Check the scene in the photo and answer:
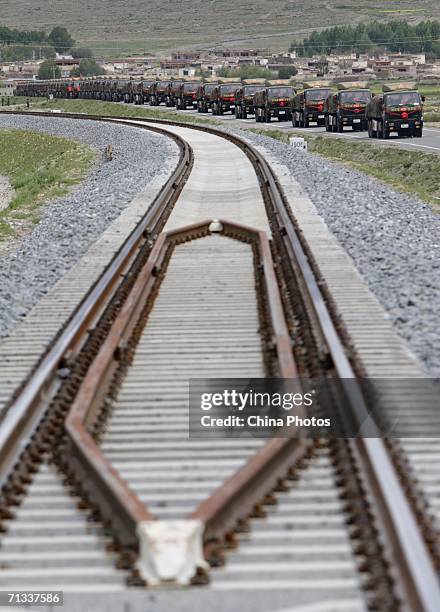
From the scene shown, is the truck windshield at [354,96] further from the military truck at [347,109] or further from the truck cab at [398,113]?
the truck cab at [398,113]

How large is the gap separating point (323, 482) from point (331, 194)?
49.6ft

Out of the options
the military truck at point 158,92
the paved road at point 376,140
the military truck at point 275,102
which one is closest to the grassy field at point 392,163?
the paved road at point 376,140

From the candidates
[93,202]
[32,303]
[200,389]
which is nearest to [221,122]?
[93,202]

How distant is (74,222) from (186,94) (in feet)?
183

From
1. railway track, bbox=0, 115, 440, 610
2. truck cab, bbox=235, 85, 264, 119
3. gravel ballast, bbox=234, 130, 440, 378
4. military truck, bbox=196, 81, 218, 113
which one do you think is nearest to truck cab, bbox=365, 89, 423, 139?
gravel ballast, bbox=234, 130, 440, 378

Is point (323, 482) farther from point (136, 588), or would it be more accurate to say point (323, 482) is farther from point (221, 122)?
point (221, 122)

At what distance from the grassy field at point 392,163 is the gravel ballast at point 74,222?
5.61m

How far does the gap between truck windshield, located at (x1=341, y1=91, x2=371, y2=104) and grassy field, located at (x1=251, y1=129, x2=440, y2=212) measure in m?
2.65

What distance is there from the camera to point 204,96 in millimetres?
68188

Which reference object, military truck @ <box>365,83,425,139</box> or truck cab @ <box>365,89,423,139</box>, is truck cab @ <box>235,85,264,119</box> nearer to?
military truck @ <box>365,83,425,139</box>

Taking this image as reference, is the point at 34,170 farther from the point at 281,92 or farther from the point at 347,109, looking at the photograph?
the point at 281,92

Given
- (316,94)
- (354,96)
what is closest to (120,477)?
(354,96)

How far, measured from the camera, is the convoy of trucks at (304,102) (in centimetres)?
4000

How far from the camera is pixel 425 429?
268 inches
